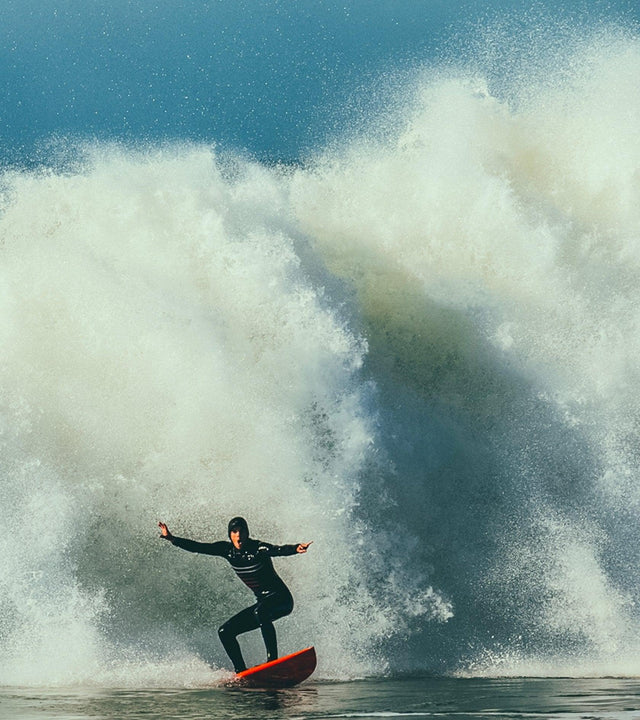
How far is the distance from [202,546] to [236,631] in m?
0.90

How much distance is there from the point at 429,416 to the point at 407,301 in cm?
188

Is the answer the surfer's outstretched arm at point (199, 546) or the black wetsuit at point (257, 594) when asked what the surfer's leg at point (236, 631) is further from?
the surfer's outstretched arm at point (199, 546)

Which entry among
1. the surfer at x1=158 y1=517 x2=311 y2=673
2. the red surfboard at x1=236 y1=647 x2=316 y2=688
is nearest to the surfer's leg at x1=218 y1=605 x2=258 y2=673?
the surfer at x1=158 y1=517 x2=311 y2=673

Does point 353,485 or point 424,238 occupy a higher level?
point 424,238

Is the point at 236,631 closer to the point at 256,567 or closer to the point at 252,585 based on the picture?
the point at 252,585

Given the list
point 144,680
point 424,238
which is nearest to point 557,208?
point 424,238

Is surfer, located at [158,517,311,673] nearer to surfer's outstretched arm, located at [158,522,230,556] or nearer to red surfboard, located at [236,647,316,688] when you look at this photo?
surfer's outstretched arm, located at [158,522,230,556]

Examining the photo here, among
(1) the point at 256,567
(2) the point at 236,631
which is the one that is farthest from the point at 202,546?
(2) the point at 236,631

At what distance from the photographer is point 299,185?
1392 centimetres

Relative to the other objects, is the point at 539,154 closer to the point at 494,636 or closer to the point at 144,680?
the point at 494,636

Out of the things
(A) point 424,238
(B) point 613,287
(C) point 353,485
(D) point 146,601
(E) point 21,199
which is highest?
(E) point 21,199

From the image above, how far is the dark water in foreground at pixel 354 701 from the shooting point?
651 cm

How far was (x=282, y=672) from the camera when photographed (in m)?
8.64

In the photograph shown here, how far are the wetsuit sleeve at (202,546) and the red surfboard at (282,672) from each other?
1.09 metres
